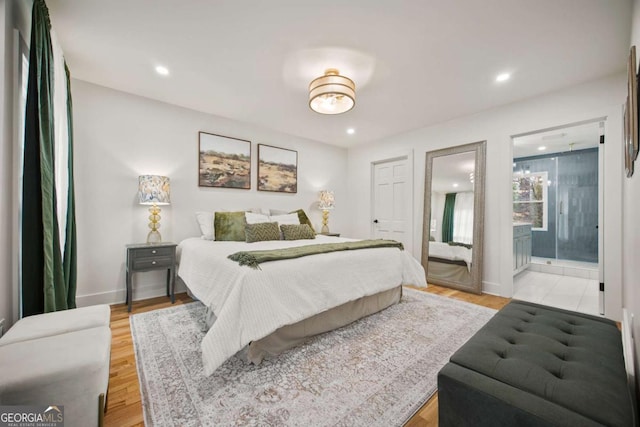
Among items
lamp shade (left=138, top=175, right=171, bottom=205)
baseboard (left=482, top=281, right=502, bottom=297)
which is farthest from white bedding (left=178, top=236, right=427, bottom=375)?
baseboard (left=482, top=281, right=502, bottom=297)

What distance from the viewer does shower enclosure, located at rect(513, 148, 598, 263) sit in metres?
5.09

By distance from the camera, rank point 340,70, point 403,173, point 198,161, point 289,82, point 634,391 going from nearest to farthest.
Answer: point 634,391
point 340,70
point 289,82
point 198,161
point 403,173

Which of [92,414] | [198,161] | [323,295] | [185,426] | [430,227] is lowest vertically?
[185,426]

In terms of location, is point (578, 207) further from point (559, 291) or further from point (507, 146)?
point (507, 146)

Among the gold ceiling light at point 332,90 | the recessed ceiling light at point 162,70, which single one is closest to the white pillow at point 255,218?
the gold ceiling light at point 332,90

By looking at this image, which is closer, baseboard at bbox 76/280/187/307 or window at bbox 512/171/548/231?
baseboard at bbox 76/280/187/307

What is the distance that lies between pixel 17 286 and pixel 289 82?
9.22 feet

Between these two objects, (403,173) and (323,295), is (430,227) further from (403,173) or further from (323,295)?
(323,295)

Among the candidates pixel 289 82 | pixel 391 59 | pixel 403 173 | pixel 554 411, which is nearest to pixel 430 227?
pixel 403 173

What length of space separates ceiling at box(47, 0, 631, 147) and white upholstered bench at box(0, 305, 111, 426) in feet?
7.12

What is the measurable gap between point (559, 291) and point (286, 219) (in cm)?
420

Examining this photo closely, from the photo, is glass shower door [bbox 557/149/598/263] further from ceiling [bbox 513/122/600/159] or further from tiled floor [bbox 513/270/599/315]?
tiled floor [bbox 513/270/599/315]

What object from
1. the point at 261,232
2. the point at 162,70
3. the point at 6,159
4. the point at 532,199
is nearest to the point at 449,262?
the point at 261,232

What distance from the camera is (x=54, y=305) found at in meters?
1.74
